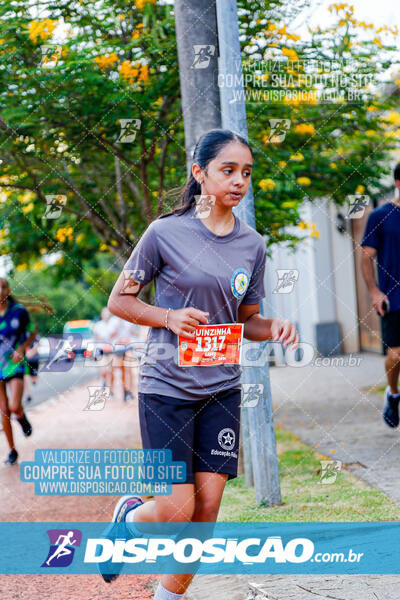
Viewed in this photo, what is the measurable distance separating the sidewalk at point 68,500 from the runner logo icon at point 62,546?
0.21 meters

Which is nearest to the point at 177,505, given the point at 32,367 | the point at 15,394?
the point at 15,394

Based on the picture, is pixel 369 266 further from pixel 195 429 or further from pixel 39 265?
pixel 39 265

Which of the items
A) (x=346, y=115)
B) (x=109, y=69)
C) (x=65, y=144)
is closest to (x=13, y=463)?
(x=65, y=144)

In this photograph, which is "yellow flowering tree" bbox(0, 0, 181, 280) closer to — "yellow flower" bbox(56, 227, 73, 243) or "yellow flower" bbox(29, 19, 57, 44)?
"yellow flower" bbox(29, 19, 57, 44)

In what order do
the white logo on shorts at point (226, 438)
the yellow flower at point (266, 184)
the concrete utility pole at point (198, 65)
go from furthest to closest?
1. the yellow flower at point (266, 184)
2. the concrete utility pole at point (198, 65)
3. the white logo on shorts at point (226, 438)

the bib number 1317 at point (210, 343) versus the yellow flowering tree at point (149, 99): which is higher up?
the yellow flowering tree at point (149, 99)

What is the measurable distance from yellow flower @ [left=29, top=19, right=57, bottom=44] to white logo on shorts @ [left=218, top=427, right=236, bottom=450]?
4.02 m

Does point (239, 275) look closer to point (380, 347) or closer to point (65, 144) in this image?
point (65, 144)

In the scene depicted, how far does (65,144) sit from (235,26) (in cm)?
223

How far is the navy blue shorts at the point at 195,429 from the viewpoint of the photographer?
3086 millimetres

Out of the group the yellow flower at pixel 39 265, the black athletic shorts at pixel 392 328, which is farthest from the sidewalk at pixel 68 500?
the black athletic shorts at pixel 392 328

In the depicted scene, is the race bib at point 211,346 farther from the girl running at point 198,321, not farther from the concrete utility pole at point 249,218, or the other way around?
the concrete utility pole at point 249,218

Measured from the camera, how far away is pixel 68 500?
627 centimetres

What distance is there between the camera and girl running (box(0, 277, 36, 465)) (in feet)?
25.1
